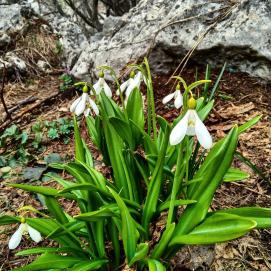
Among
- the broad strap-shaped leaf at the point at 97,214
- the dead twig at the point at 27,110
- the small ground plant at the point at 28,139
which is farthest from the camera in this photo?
the dead twig at the point at 27,110

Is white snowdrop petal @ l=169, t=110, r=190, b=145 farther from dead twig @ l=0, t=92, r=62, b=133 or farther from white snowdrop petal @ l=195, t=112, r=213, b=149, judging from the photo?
dead twig @ l=0, t=92, r=62, b=133

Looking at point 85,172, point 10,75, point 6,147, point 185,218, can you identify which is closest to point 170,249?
point 185,218

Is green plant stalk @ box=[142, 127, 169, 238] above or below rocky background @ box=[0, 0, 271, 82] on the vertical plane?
below

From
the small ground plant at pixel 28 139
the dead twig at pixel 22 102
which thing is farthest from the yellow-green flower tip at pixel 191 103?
the dead twig at pixel 22 102

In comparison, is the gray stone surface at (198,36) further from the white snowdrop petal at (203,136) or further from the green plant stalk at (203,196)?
the white snowdrop petal at (203,136)

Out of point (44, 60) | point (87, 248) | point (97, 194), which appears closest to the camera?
point (97, 194)

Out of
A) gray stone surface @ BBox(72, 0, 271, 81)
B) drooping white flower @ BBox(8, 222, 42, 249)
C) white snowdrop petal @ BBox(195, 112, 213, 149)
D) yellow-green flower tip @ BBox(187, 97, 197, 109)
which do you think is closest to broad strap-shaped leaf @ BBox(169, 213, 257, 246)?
white snowdrop petal @ BBox(195, 112, 213, 149)

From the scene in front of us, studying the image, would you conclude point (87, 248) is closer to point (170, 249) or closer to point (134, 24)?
point (170, 249)

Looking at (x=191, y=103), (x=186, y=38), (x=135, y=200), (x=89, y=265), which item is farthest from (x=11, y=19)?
(x=191, y=103)
